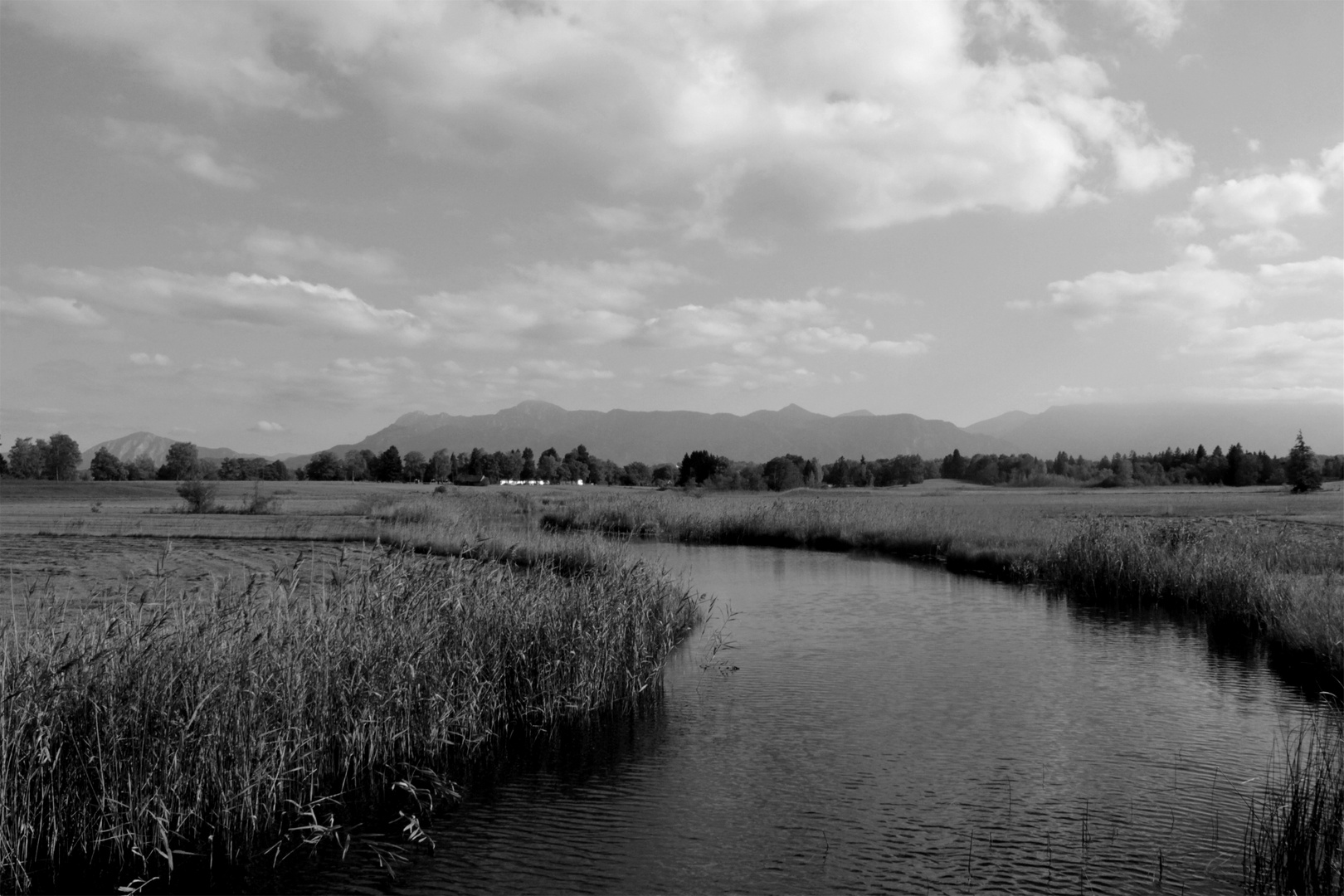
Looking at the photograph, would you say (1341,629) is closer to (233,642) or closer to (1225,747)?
(1225,747)

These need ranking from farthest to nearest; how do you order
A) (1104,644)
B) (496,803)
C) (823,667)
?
(1104,644), (823,667), (496,803)

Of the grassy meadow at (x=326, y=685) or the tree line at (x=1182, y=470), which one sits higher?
the tree line at (x=1182, y=470)

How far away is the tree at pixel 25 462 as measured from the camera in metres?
116

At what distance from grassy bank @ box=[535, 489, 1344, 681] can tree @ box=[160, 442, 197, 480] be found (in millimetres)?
87001

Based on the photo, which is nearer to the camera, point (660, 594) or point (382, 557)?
point (382, 557)

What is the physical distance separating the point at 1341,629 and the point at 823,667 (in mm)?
8821

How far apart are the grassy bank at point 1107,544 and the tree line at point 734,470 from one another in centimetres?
5183

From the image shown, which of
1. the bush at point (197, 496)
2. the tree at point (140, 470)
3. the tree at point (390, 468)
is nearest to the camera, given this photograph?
the bush at point (197, 496)

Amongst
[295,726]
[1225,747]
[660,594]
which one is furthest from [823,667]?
[295,726]

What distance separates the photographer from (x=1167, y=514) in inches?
1880

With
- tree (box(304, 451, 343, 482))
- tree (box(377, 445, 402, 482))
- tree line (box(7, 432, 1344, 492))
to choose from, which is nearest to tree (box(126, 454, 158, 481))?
tree line (box(7, 432, 1344, 492))

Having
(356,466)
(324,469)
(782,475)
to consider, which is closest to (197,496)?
(782,475)

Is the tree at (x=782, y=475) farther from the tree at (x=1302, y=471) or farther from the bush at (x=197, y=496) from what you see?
the bush at (x=197, y=496)

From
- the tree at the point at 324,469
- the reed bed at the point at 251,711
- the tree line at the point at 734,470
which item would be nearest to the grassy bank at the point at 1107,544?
the reed bed at the point at 251,711
